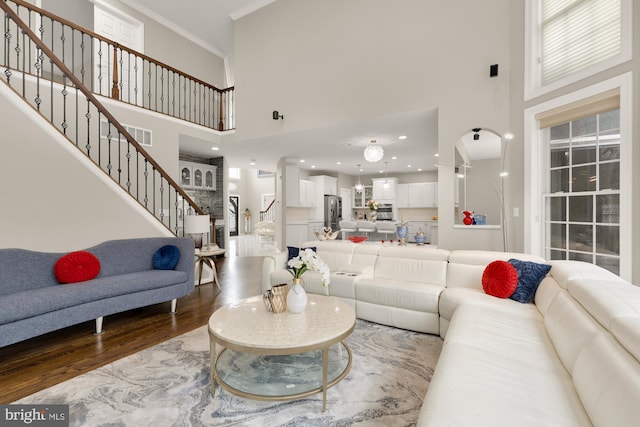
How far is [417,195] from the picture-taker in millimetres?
10008

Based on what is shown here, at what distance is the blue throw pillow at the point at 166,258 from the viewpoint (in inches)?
149

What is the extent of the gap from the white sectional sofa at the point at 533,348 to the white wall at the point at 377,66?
1742mm

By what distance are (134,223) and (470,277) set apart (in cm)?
428

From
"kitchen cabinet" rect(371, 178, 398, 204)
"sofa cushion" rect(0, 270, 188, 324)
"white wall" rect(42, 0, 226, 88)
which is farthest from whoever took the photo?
"kitchen cabinet" rect(371, 178, 398, 204)

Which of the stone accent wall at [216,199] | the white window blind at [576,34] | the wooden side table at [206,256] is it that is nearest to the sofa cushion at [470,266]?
the white window blind at [576,34]

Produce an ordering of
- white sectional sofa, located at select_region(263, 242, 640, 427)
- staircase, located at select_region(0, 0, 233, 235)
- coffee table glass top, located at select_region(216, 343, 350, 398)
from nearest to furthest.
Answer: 1. white sectional sofa, located at select_region(263, 242, 640, 427)
2. coffee table glass top, located at select_region(216, 343, 350, 398)
3. staircase, located at select_region(0, 0, 233, 235)

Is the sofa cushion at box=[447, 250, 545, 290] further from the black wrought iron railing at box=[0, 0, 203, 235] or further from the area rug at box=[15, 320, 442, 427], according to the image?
the black wrought iron railing at box=[0, 0, 203, 235]

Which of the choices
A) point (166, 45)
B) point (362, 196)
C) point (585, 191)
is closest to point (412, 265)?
point (585, 191)

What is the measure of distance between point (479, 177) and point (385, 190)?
242 inches

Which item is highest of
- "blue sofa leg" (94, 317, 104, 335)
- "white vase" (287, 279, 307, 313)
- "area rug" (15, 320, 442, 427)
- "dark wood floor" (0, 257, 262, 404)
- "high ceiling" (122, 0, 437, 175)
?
"high ceiling" (122, 0, 437, 175)

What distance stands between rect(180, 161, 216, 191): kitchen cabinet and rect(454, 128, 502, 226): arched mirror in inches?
249

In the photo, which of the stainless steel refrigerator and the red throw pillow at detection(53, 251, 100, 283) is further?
the stainless steel refrigerator

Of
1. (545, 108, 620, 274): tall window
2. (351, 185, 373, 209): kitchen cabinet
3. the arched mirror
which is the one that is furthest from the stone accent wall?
(545, 108, 620, 274): tall window

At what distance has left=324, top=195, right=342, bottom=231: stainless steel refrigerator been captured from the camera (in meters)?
9.80
